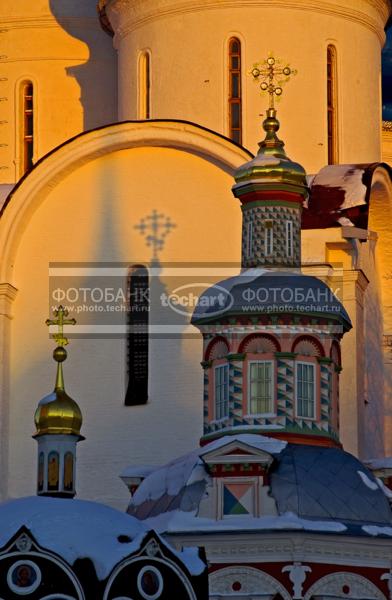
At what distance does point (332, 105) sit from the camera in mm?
34500

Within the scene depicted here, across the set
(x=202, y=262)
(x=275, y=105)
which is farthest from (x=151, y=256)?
(x=275, y=105)

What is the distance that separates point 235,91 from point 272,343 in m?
6.14

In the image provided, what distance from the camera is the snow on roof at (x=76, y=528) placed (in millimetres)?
26016

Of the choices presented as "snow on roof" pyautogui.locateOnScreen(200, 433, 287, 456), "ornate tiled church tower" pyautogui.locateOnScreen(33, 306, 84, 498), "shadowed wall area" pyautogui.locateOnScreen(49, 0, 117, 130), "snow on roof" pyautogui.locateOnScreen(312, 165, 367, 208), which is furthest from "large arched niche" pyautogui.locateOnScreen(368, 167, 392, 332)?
"snow on roof" pyautogui.locateOnScreen(200, 433, 287, 456)

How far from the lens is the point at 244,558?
2756 cm

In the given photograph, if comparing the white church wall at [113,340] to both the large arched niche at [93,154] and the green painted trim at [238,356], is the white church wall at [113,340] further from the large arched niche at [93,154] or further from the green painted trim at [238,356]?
the green painted trim at [238,356]

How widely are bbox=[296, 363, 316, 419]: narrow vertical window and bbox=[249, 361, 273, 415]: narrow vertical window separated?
0.93 feet

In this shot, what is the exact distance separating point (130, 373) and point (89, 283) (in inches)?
42.3

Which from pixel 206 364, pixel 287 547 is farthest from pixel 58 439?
pixel 287 547

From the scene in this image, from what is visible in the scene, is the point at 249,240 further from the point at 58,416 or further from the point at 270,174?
the point at 58,416

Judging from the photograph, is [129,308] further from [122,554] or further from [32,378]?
[122,554]

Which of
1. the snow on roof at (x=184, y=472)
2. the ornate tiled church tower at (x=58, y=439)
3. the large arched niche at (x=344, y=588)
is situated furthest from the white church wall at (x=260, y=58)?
the large arched niche at (x=344, y=588)

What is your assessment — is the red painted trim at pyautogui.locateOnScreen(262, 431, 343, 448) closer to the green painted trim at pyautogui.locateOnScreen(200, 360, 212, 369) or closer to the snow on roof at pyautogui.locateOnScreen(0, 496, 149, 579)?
the green painted trim at pyautogui.locateOnScreen(200, 360, 212, 369)

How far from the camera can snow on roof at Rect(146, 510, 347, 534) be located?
89.9ft
